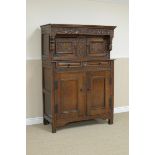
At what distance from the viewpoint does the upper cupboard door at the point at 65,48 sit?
415cm

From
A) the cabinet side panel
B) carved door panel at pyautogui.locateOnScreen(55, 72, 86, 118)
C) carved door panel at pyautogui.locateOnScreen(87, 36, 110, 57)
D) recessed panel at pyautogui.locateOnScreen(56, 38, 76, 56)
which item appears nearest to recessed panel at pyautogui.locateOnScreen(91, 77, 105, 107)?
carved door panel at pyautogui.locateOnScreen(55, 72, 86, 118)

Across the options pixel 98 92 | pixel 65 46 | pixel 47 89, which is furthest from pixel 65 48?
pixel 98 92

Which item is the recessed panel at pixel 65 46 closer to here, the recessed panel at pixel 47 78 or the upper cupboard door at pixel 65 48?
the upper cupboard door at pixel 65 48

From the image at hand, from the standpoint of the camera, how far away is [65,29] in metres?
3.99

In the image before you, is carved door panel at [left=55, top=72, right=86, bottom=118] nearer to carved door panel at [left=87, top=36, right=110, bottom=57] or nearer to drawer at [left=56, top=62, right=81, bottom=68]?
drawer at [left=56, top=62, right=81, bottom=68]

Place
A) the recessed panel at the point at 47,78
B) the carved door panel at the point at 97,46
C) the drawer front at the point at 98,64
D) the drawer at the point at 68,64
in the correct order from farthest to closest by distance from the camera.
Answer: the carved door panel at the point at 97,46 < the drawer front at the point at 98,64 < the recessed panel at the point at 47,78 < the drawer at the point at 68,64

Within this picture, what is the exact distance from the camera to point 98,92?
167 inches

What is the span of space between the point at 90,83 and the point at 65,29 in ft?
3.13

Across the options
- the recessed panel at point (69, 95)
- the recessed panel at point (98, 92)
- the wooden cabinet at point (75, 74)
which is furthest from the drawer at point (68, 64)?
the recessed panel at point (98, 92)
